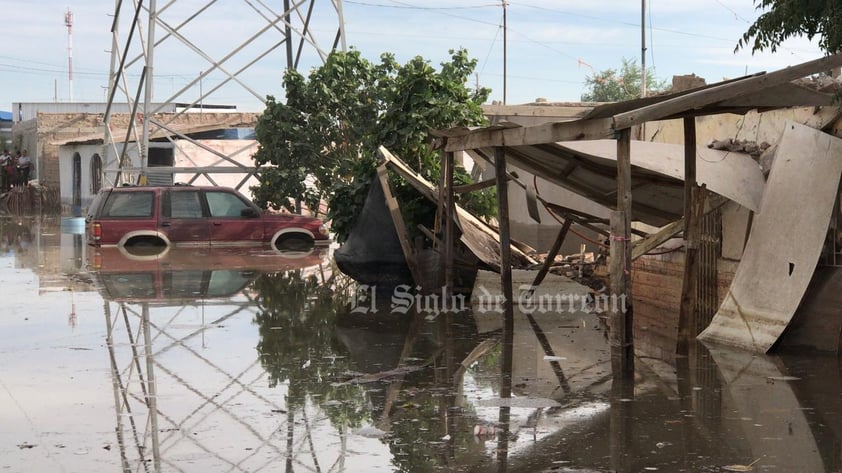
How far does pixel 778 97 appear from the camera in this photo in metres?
8.41

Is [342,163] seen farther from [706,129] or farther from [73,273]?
[706,129]

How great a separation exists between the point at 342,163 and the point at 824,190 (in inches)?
563

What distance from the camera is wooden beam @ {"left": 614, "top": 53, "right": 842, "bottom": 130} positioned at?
7.73m

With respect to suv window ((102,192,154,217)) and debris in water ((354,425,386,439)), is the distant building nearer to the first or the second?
suv window ((102,192,154,217))

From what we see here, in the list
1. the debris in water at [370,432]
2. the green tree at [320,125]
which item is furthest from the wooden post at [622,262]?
the green tree at [320,125]

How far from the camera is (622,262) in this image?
26.2 ft

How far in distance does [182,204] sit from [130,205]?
1007 millimetres

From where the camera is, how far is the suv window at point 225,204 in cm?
2112

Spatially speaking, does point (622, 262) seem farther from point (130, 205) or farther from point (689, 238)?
point (130, 205)

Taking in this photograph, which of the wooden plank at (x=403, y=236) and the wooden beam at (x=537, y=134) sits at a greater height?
the wooden beam at (x=537, y=134)

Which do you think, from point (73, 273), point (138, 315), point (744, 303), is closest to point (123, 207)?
point (73, 273)

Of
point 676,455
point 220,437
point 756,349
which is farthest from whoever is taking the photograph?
point 756,349

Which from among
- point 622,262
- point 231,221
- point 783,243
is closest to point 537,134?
point 622,262

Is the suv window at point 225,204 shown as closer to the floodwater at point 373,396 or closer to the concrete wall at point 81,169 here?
the floodwater at point 373,396
